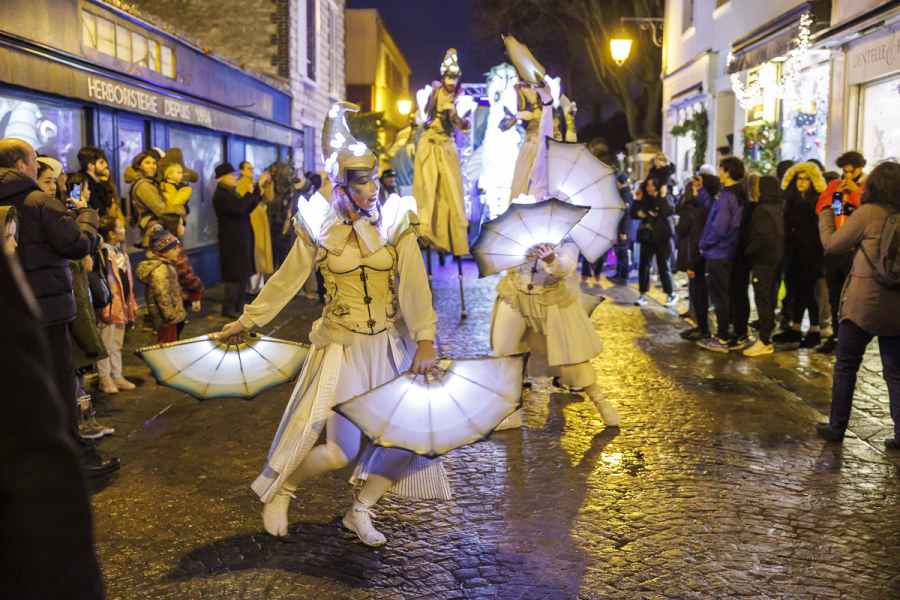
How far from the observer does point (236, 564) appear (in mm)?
3842

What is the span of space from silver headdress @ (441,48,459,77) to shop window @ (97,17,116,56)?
4.97 meters

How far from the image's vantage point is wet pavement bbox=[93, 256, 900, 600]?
3684 mm

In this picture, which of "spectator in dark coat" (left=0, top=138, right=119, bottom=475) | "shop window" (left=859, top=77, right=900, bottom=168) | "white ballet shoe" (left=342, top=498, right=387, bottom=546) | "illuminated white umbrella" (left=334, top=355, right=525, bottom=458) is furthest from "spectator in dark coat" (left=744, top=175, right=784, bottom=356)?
"spectator in dark coat" (left=0, top=138, right=119, bottom=475)

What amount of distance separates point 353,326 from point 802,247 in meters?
6.71

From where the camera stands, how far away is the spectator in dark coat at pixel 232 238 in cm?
1082

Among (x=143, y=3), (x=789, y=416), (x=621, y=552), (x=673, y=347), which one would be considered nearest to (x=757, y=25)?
(x=673, y=347)

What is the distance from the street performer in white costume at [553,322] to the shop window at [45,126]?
5.93 metres

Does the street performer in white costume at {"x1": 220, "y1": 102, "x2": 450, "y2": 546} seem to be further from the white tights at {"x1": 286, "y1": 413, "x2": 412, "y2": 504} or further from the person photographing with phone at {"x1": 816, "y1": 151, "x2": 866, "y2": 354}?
the person photographing with phone at {"x1": 816, "y1": 151, "x2": 866, "y2": 354}

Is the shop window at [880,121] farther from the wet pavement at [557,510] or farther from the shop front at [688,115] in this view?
the shop front at [688,115]

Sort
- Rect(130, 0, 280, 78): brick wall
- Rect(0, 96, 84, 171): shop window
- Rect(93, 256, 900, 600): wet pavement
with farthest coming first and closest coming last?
Rect(130, 0, 280, 78): brick wall → Rect(0, 96, 84, 171): shop window → Rect(93, 256, 900, 600): wet pavement

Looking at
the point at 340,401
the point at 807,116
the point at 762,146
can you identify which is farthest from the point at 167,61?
the point at 340,401

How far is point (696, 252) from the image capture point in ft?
30.3

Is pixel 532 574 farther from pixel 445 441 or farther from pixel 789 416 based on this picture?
pixel 789 416

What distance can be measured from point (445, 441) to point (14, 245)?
2535mm
